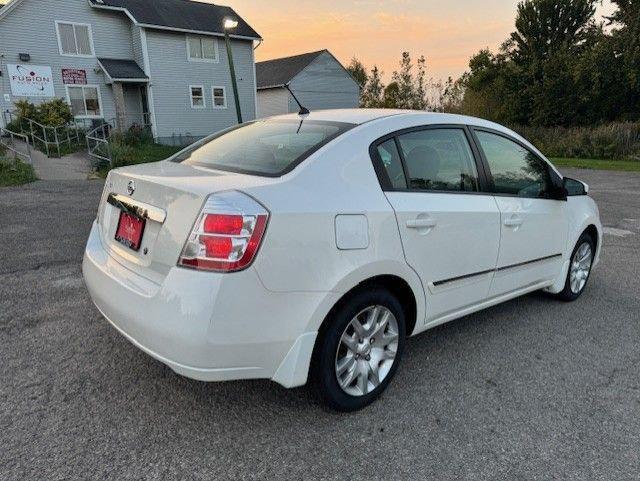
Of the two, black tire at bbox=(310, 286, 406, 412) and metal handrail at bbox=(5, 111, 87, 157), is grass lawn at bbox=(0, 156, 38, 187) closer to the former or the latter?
metal handrail at bbox=(5, 111, 87, 157)

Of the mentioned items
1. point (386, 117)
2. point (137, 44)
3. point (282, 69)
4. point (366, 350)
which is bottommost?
point (366, 350)

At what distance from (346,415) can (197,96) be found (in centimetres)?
2566

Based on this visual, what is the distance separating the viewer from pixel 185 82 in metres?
25.2

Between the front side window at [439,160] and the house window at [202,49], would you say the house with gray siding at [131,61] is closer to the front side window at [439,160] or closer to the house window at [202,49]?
the house window at [202,49]

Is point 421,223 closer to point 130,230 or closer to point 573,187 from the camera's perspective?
point 130,230

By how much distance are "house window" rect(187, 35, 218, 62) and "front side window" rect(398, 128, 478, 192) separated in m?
24.9

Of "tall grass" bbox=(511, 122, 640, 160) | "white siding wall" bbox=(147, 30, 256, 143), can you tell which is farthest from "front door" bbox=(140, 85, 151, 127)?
"tall grass" bbox=(511, 122, 640, 160)

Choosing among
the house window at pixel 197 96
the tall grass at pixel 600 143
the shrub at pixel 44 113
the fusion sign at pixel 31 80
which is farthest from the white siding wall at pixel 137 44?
the tall grass at pixel 600 143

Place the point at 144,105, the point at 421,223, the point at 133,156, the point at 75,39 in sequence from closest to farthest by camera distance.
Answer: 1. the point at 421,223
2. the point at 133,156
3. the point at 75,39
4. the point at 144,105

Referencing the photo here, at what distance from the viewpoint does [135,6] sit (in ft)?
78.3

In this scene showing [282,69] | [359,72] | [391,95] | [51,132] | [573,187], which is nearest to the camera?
[573,187]

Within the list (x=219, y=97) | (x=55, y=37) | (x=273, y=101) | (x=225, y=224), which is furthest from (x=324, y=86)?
(x=225, y=224)

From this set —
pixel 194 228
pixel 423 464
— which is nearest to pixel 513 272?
pixel 423 464

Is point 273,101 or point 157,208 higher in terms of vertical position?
point 273,101
